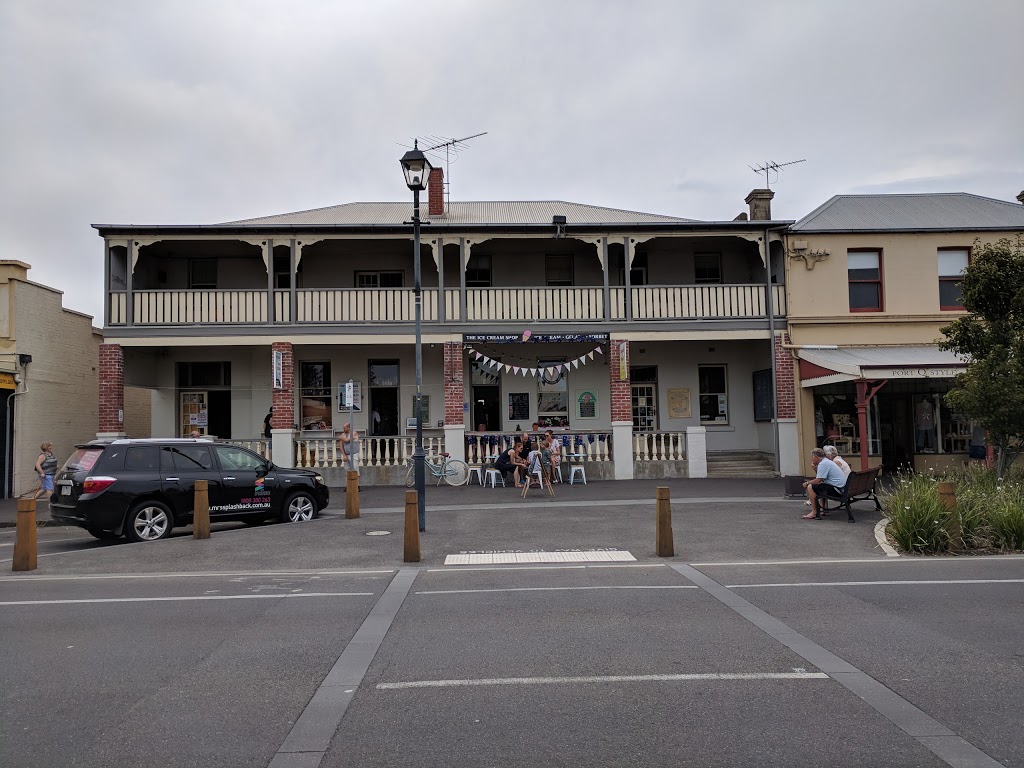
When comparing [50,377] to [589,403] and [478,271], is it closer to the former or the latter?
[478,271]

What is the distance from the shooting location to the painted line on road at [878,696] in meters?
4.07

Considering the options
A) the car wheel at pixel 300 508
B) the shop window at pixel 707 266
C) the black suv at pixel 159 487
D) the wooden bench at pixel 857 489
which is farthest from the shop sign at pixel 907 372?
the black suv at pixel 159 487

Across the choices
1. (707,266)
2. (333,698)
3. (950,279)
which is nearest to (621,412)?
(707,266)

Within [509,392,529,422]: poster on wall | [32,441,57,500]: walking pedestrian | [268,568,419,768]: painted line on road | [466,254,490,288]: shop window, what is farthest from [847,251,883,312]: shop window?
[32,441,57,500]: walking pedestrian

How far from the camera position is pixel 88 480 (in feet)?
39.0

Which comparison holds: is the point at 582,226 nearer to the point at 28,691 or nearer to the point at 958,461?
the point at 958,461

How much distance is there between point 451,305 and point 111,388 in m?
8.77

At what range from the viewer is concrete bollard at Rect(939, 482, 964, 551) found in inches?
418

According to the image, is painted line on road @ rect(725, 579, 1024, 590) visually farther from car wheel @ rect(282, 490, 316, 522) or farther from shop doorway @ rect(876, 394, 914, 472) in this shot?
shop doorway @ rect(876, 394, 914, 472)

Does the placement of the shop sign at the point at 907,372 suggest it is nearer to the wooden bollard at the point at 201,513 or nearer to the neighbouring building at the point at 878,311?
the neighbouring building at the point at 878,311

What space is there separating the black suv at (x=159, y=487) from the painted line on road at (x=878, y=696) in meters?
A: 8.85

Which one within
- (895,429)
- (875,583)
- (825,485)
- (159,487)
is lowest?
(875,583)

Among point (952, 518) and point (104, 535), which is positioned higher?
point (952, 518)

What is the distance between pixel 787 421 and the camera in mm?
20781
